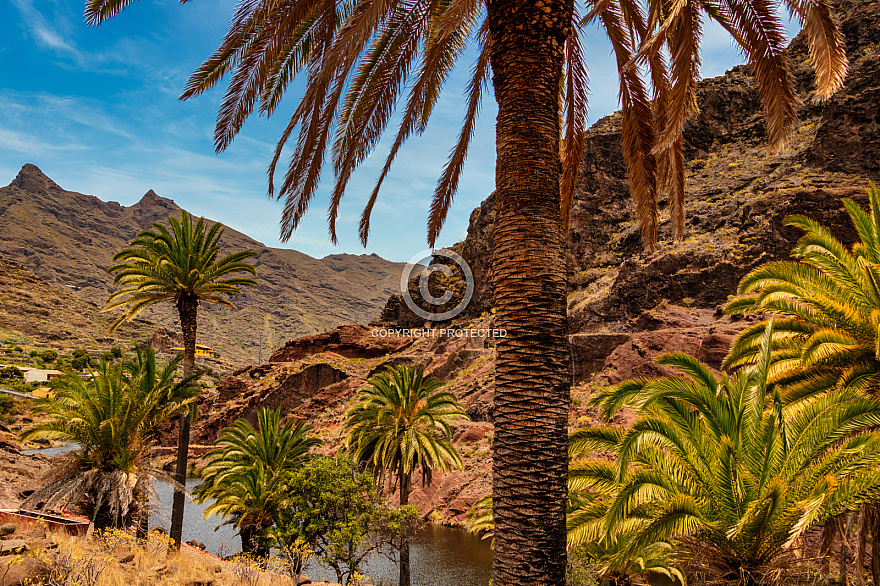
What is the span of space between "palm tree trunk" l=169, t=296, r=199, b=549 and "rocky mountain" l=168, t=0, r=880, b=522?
67.8 feet

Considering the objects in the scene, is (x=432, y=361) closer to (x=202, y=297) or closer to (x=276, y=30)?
(x=202, y=297)

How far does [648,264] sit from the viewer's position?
48500 mm

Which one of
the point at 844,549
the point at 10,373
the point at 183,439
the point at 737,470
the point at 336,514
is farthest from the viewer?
the point at 10,373

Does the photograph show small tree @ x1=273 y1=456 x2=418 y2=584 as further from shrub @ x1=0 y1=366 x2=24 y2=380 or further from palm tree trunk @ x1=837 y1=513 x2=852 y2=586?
shrub @ x1=0 y1=366 x2=24 y2=380

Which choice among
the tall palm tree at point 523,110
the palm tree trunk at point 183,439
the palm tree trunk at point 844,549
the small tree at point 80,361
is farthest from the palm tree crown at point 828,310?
the small tree at point 80,361

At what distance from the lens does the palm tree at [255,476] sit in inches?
876

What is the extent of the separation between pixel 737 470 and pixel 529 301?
4.73m

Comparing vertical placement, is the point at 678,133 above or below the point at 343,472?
above

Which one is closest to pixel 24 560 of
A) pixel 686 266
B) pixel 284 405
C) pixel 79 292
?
Result: pixel 686 266

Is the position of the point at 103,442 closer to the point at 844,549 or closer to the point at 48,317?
the point at 844,549

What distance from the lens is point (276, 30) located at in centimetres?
677

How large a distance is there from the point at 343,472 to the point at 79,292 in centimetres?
19681

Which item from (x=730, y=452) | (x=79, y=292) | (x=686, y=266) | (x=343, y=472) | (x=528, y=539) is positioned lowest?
(x=343, y=472)

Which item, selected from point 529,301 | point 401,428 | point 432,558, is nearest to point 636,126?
point 529,301
